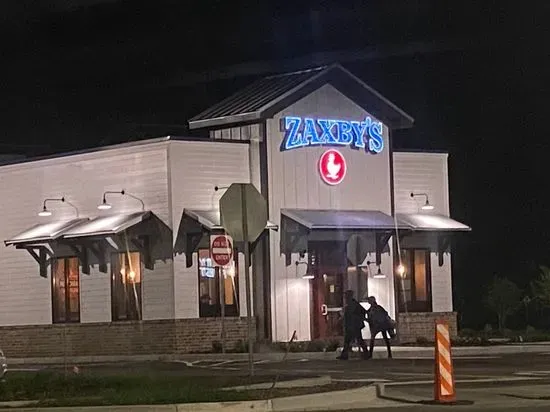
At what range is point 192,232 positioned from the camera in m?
36.3

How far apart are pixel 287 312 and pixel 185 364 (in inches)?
278

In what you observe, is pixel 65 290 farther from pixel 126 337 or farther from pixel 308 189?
pixel 308 189

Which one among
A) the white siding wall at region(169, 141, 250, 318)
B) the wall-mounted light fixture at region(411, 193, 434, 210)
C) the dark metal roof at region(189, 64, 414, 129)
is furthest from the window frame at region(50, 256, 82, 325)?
the wall-mounted light fixture at region(411, 193, 434, 210)

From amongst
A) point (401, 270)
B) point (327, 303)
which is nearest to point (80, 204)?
point (327, 303)

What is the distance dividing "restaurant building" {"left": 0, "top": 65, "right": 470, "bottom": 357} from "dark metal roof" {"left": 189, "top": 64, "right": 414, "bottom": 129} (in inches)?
2.0

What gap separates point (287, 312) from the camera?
37.8 meters

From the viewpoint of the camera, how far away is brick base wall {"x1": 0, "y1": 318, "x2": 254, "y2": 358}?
36.3 metres

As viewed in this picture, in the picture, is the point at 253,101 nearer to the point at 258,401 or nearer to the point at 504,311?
the point at 504,311

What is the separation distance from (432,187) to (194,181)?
29.1 feet

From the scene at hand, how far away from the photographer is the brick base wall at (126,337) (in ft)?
119

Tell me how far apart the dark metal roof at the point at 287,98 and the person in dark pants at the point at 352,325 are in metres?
7.03

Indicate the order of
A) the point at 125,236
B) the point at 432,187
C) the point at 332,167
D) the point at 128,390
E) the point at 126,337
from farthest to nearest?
the point at 432,187
the point at 332,167
the point at 126,337
the point at 125,236
the point at 128,390

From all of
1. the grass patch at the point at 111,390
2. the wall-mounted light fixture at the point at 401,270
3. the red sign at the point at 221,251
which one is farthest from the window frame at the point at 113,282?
the grass patch at the point at 111,390

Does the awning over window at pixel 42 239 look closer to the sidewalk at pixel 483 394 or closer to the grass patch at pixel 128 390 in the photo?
the grass patch at pixel 128 390
